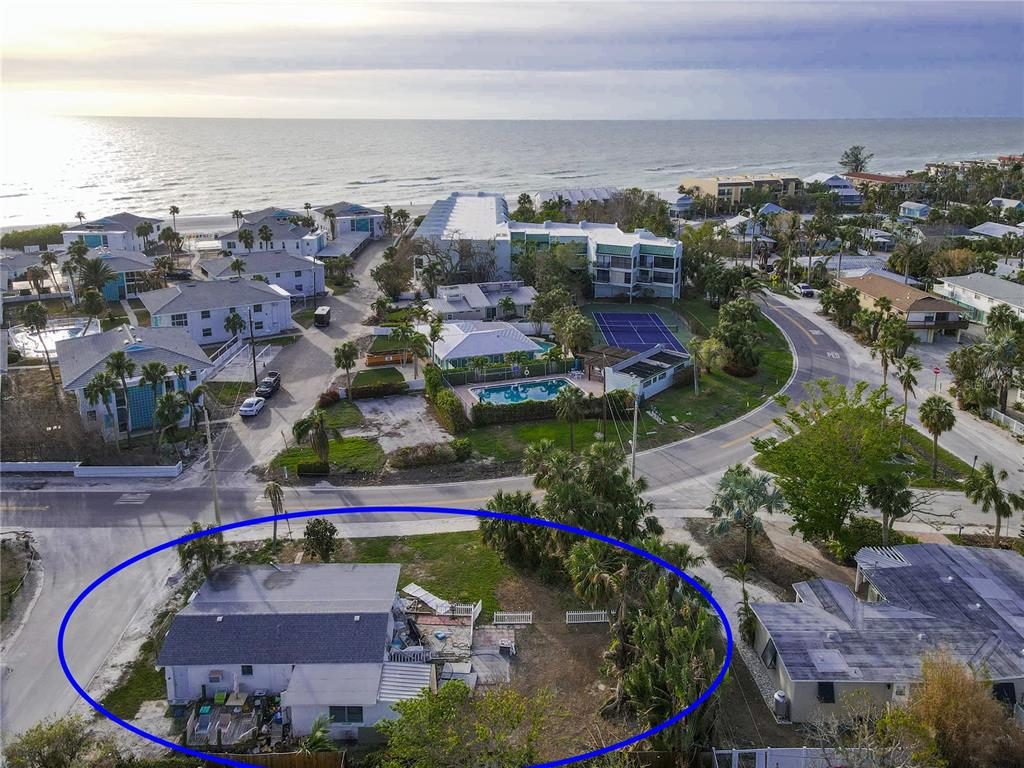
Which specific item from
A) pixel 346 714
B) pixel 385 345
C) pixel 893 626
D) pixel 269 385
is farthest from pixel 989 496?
pixel 385 345

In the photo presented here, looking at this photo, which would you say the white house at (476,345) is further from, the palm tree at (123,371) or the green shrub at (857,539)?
the green shrub at (857,539)

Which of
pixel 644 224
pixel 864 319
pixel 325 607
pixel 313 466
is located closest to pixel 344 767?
pixel 325 607

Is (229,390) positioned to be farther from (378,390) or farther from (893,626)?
(893,626)

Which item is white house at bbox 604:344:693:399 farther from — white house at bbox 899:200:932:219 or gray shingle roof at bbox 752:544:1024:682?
white house at bbox 899:200:932:219

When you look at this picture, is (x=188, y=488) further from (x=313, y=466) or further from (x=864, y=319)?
(x=864, y=319)

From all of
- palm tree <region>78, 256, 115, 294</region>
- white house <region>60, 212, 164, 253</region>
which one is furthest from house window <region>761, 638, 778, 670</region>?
white house <region>60, 212, 164, 253</region>
